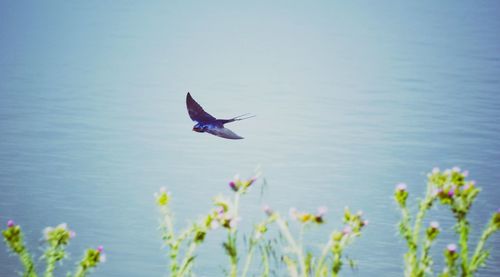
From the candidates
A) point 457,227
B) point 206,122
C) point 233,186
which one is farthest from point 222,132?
point 457,227

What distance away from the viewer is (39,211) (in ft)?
6.23

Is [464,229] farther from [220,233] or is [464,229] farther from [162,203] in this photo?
[220,233]

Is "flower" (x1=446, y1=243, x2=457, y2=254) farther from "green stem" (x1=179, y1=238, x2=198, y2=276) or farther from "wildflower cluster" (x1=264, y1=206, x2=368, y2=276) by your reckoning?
"green stem" (x1=179, y1=238, x2=198, y2=276)

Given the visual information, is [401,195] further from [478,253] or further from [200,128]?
[200,128]

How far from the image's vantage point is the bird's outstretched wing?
1.47 m

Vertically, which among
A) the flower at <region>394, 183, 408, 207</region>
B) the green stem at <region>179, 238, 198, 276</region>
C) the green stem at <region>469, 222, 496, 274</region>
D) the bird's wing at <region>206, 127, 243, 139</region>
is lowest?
the green stem at <region>179, 238, 198, 276</region>

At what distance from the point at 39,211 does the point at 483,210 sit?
158cm

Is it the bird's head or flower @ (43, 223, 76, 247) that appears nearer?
flower @ (43, 223, 76, 247)

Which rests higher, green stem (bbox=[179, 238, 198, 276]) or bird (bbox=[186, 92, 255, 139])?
bird (bbox=[186, 92, 255, 139])

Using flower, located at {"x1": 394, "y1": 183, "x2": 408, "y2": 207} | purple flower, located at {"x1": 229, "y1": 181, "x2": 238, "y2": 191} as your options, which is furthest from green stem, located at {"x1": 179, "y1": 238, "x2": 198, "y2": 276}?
flower, located at {"x1": 394, "y1": 183, "x2": 408, "y2": 207}

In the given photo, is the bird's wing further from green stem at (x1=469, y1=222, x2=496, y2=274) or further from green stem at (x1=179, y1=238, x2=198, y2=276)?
green stem at (x1=469, y1=222, x2=496, y2=274)

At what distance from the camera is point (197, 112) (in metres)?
1.50

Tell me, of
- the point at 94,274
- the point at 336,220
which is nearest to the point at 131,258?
the point at 94,274

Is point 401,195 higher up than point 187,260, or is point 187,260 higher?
point 401,195
